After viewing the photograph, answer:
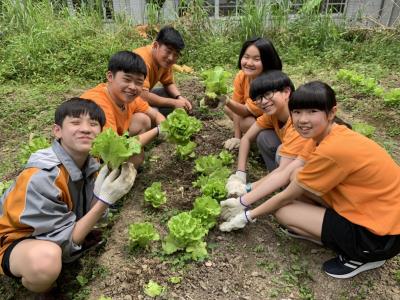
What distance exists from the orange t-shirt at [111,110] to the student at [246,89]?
108 centimetres

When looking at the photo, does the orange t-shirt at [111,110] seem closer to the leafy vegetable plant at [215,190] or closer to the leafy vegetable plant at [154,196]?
the leafy vegetable plant at [154,196]

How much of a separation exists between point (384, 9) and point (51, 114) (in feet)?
27.1

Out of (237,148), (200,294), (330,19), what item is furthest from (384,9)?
(200,294)

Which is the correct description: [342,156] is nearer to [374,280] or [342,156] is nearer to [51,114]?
[374,280]

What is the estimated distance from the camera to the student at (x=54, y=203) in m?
2.40

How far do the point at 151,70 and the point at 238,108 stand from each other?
123 cm

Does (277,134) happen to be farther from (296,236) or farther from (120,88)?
(120,88)

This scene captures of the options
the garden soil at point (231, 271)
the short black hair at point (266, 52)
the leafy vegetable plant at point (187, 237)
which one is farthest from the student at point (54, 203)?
the short black hair at point (266, 52)

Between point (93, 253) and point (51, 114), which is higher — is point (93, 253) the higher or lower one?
the lower one

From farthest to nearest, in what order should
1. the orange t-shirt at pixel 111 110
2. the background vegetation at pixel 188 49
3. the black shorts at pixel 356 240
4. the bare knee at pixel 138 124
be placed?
the background vegetation at pixel 188 49 < the bare knee at pixel 138 124 < the orange t-shirt at pixel 111 110 < the black shorts at pixel 356 240

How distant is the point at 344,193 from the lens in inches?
104

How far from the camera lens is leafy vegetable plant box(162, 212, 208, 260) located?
2.81m

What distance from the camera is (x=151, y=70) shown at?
4.58 meters

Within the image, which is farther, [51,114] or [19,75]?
[19,75]
